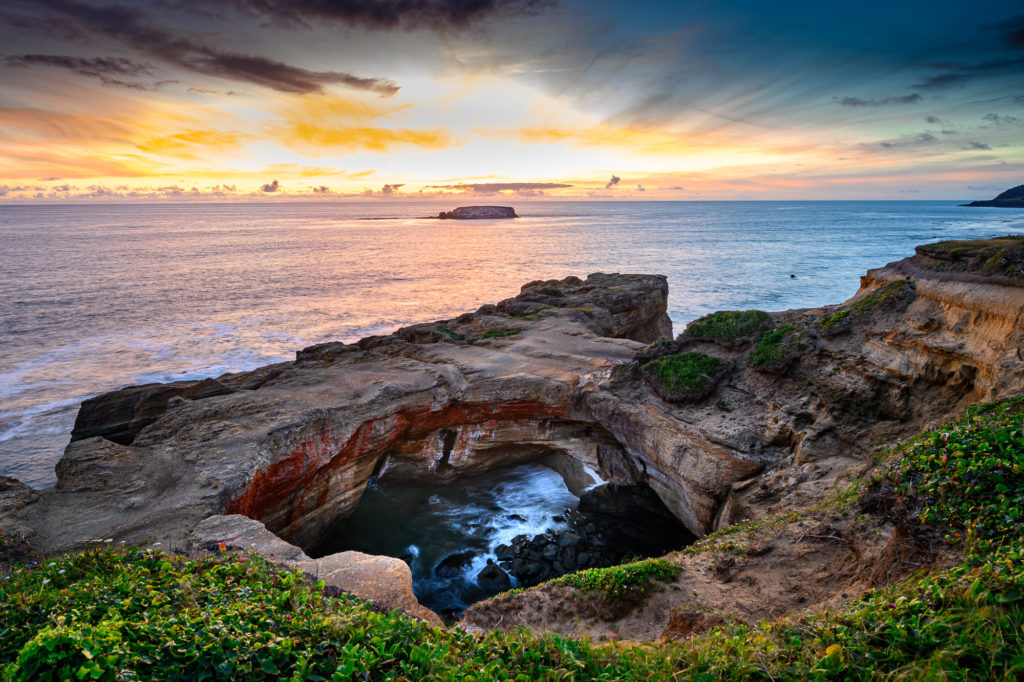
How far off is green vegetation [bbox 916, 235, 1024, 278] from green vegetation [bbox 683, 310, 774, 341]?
5327mm

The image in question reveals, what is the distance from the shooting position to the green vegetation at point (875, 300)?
51.8ft

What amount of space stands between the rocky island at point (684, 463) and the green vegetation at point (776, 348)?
8 centimetres

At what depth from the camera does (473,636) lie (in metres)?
6.59

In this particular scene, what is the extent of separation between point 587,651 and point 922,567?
17.6 ft

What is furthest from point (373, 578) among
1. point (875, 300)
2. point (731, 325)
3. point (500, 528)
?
point (875, 300)

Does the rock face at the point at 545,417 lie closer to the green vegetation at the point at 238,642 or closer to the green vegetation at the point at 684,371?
the green vegetation at the point at 684,371

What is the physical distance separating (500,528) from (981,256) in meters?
17.9

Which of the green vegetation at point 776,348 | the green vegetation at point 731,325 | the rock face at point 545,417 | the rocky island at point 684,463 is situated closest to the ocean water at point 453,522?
the rock face at point 545,417

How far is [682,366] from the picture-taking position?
1811cm

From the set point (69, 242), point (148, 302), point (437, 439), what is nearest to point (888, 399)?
point (437, 439)

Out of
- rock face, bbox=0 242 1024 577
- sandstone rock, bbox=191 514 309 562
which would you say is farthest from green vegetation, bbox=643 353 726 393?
sandstone rock, bbox=191 514 309 562

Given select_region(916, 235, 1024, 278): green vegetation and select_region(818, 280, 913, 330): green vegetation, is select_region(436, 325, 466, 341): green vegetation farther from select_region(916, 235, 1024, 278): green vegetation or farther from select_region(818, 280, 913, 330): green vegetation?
select_region(916, 235, 1024, 278): green vegetation

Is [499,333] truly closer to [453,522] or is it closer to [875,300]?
[453,522]

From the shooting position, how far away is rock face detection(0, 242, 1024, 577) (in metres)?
12.4
